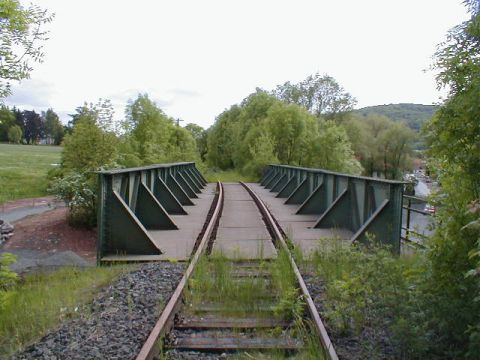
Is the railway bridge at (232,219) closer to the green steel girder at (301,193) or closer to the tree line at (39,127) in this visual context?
the green steel girder at (301,193)

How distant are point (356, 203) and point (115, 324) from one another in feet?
18.7

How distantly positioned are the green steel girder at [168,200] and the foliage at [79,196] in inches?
99.6

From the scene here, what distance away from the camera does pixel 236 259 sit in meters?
6.67

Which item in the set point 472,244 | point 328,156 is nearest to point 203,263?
point 472,244

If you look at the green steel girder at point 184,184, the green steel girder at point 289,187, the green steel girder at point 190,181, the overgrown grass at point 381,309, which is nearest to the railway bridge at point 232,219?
the overgrown grass at point 381,309

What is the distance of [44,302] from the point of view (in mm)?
4953

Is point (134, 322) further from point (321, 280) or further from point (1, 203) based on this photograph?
point (1, 203)

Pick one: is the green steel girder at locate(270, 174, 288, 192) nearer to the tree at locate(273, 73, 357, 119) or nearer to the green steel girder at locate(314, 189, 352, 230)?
the green steel girder at locate(314, 189, 352, 230)

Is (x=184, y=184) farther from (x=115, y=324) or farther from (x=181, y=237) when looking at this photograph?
(x=115, y=324)

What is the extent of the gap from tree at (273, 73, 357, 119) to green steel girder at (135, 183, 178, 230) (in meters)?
71.4

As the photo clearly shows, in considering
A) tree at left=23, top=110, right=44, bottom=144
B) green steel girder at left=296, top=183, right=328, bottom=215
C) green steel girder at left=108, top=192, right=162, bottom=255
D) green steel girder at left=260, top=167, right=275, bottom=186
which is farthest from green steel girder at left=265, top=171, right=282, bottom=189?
tree at left=23, top=110, right=44, bottom=144

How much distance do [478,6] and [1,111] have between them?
7.08 metres

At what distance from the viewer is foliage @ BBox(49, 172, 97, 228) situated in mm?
12930

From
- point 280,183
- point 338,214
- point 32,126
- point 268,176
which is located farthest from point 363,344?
point 32,126
